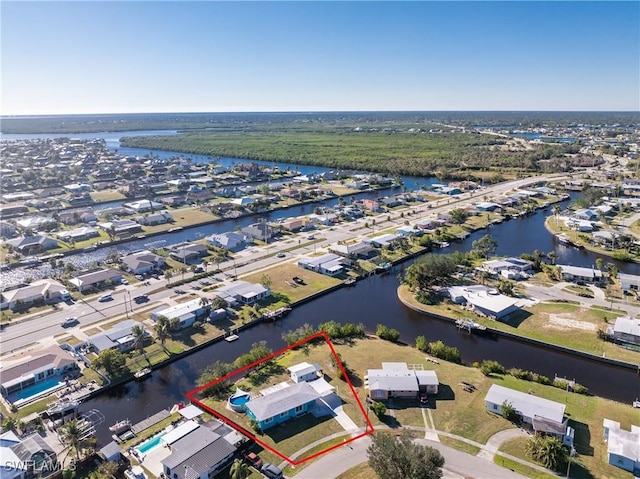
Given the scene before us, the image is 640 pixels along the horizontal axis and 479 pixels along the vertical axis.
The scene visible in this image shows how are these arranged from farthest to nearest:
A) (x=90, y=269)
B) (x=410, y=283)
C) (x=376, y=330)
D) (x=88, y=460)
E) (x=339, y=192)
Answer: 1. (x=339, y=192)
2. (x=90, y=269)
3. (x=410, y=283)
4. (x=376, y=330)
5. (x=88, y=460)

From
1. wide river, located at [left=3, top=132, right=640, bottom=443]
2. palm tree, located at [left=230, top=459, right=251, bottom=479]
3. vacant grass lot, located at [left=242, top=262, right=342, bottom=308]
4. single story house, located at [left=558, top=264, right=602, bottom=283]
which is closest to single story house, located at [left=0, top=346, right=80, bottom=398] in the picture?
wide river, located at [left=3, top=132, right=640, bottom=443]

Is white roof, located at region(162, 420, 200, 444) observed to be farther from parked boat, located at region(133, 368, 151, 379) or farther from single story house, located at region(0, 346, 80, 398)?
single story house, located at region(0, 346, 80, 398)

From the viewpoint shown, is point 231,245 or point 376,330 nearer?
point 376,330

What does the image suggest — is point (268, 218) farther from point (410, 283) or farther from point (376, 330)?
point (376, 330)

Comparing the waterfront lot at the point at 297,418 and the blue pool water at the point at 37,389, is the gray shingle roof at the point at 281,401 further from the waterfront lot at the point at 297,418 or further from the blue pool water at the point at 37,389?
the blue pool water at the point at 37,389

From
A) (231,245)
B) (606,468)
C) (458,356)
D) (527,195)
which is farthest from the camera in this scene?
(527,195)

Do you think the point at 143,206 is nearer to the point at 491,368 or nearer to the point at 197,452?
the point at 197,452

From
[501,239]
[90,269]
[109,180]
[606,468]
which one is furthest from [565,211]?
[109,180]
